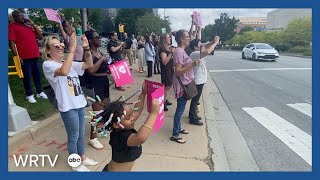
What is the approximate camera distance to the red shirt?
14.4 feet

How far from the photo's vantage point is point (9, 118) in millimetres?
3551

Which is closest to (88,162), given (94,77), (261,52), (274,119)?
(94,77)

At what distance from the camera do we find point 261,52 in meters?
17.5

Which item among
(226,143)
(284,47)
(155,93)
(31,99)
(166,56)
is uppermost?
(284,47)

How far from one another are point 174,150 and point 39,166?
1721 mm

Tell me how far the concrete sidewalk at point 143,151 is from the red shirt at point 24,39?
126 cm

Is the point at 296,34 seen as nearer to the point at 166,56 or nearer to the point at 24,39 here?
the point at 166,56

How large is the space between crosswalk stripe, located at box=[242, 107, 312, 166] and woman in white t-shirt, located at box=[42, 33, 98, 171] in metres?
3.02

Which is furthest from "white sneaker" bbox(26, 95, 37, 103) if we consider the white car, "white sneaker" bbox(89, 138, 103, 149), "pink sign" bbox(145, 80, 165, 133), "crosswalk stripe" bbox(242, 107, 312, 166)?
the white car

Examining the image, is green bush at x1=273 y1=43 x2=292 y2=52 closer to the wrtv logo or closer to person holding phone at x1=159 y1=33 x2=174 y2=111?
person holding phone at x1=159 y1=33 x2=174 y2=111

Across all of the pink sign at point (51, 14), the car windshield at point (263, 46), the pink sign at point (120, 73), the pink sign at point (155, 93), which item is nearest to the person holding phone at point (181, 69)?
the pink sign at point (120, 73)

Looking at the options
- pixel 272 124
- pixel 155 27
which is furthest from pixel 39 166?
pixel 155 27

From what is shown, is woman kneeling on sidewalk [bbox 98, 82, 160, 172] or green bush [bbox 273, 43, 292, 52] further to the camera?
green bush [bbox 273, 43, 292, 52]

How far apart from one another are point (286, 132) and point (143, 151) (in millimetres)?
2612
